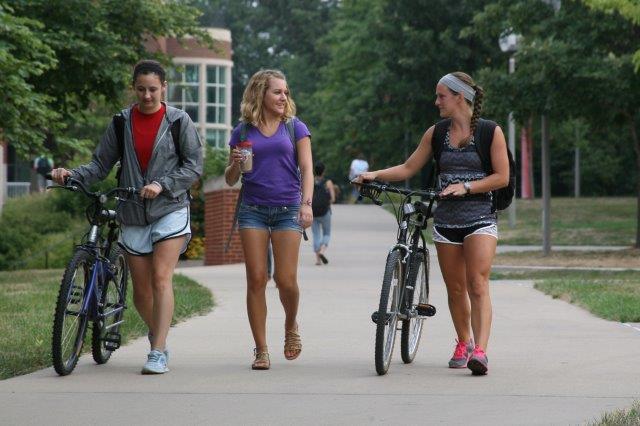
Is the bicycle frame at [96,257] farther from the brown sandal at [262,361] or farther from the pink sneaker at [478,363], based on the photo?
the pink sneaker at [478,363]

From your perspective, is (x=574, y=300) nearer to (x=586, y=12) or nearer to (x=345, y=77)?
(x=586, y=12)

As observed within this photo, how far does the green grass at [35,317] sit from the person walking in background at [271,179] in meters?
1.47

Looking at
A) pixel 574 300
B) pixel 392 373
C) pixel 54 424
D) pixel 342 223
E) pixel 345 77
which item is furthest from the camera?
pixel 345 77

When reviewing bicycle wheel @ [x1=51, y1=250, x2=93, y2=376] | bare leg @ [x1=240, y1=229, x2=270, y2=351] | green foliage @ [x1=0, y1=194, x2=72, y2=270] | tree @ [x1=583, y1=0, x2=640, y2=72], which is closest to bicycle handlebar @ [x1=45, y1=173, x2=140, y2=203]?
bicycle wheel @ [x1=51, y1=250, x2=93, y2=376]

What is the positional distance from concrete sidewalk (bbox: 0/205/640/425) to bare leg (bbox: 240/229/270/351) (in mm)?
271

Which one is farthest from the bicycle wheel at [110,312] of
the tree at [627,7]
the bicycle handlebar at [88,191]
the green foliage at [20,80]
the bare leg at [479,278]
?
the tree at [627,7]

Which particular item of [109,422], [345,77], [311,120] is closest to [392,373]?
[109,422]

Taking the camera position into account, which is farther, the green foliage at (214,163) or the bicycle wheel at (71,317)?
the green foliage at (214,163)

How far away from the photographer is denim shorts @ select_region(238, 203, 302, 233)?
9172 mm

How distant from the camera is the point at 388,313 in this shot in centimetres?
873

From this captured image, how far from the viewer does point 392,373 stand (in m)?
8.95

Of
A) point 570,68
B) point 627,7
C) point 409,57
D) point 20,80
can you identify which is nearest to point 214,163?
point 570,68

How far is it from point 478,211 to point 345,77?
52.8 meters

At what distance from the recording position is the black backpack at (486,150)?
8.97 meters
